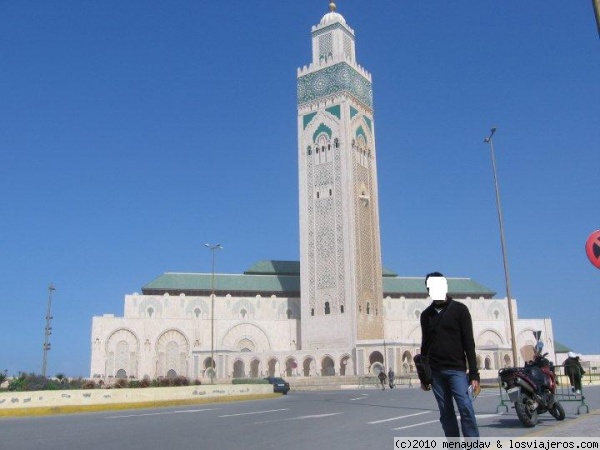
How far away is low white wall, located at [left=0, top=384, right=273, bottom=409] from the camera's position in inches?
687

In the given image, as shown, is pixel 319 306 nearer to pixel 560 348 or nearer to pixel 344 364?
pixel 344 364

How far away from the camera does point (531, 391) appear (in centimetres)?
1002

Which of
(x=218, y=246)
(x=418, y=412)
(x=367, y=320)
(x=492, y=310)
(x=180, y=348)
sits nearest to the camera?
(x=418, y=412)

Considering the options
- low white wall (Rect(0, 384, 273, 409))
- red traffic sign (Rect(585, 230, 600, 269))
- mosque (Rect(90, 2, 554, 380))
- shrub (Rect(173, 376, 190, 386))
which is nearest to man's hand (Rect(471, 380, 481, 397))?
red traffic sign (Rect(585, 230, 600, 269))

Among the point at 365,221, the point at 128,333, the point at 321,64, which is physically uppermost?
the point at 321,64

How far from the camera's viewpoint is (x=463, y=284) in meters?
81.9

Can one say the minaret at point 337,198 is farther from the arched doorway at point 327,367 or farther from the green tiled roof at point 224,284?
the green tiled roof at point 224,284

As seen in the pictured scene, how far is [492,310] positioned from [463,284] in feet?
18.3

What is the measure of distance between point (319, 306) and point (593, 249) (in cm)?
5796

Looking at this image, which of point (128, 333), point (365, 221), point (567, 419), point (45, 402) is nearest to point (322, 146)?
point (365, 221)

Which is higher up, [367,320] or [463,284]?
[463,284]

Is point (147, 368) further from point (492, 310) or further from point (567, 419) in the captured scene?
point (567, 419)

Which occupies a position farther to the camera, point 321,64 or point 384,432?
point 321,64

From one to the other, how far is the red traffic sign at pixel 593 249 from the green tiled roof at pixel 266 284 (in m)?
67.6
